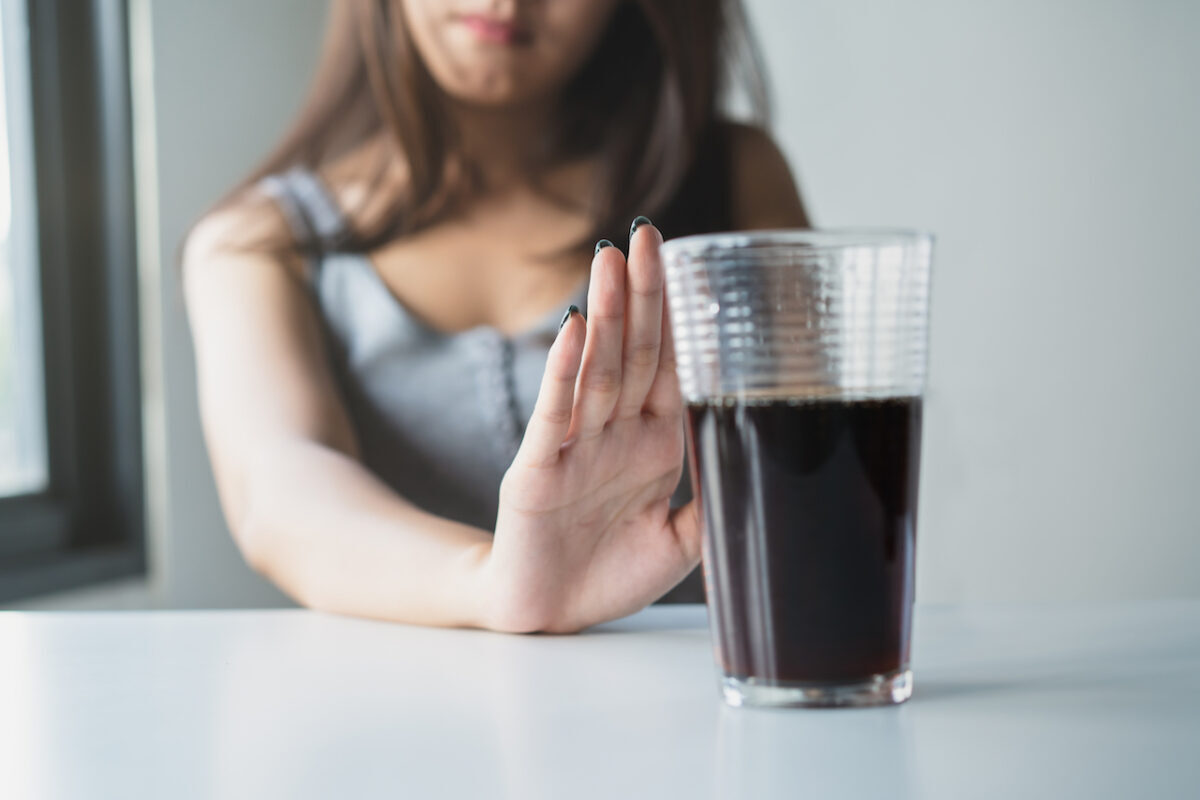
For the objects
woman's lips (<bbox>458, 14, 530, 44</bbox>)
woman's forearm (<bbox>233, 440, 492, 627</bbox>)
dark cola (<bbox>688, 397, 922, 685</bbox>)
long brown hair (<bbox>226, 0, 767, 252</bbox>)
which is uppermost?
woman's lips (<bbox>458, 14, 530, 44</bbox>)

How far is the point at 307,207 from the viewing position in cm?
144

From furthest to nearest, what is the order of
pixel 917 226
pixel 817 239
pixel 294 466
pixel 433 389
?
pixel 917 226, pixel 433 389, pixel 294 466, pixel 817 239

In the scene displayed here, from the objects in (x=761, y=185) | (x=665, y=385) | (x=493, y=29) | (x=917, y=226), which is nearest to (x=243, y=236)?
(x=493, y=29)

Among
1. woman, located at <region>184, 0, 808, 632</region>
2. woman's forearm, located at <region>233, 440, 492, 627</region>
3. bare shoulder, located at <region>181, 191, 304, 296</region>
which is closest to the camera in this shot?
woman's forearm, located at <region>233, 440, 492, 627</region>

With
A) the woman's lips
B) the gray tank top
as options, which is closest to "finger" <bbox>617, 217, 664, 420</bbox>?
the gray tank top

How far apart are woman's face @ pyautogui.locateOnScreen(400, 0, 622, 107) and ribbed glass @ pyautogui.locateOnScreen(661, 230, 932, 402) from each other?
4.00 feet

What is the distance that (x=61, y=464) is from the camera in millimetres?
1447

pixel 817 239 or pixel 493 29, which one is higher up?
pixel 493 29

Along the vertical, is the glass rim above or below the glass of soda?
above

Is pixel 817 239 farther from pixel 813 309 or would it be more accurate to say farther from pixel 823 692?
pixel 823 692

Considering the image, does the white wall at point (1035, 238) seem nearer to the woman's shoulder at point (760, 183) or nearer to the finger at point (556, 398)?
the woman's shoulder at point (760, 183)

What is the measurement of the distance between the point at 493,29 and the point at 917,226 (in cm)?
72

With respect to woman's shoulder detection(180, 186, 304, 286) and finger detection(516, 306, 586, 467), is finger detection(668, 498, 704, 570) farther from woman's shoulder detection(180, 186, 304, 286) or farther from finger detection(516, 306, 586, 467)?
woman's shoulder detection(180, 186, 304, 286)

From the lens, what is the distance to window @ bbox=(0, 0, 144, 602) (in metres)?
1.38
